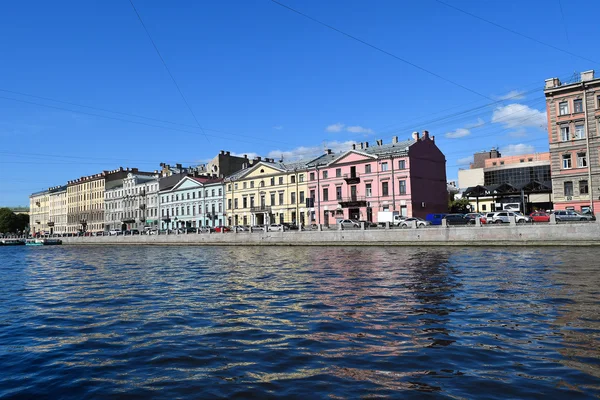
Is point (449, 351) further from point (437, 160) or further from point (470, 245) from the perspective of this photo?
point (437, 160)

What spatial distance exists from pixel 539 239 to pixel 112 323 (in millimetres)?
31958

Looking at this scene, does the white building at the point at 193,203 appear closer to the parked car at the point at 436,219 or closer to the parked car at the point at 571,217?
the parked car at the point at 436,219

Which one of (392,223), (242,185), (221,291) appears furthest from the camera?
(242,185)

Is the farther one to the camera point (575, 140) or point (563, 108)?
point (563, 108)

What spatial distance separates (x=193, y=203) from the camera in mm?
89250

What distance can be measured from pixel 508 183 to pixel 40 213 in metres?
136

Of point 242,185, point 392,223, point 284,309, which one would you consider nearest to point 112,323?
point 284,309

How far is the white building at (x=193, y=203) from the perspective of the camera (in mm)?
84750

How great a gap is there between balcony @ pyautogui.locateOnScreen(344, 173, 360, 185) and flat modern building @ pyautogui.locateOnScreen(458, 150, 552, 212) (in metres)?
15.3

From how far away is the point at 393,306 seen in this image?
480 inches

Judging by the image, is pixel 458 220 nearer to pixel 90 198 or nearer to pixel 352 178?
pixel 352 178

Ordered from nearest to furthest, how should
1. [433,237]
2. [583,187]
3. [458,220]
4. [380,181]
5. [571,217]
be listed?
[571,217]
[433,237]
[458,220]
[583,187]
[380,181]

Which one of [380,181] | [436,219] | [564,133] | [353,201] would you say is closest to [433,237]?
[436,219]

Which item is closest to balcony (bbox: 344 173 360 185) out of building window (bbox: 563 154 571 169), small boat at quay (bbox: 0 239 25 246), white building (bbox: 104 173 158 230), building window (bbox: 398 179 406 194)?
building window (bbox: 398 179 406 194)
